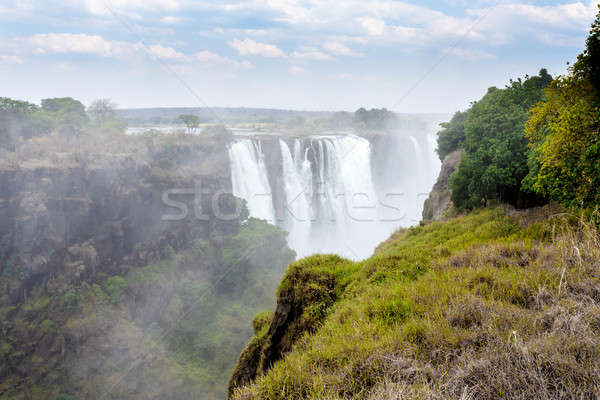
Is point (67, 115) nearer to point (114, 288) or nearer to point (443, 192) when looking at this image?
point (114, 288)

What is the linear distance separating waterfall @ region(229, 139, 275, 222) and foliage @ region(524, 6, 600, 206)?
3785 cm

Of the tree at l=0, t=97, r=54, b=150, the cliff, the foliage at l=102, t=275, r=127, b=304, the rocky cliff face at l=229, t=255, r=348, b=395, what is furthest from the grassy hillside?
the tree at l=0, t=97, r=54, b=150

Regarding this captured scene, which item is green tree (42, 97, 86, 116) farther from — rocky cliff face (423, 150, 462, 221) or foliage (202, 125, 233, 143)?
rocky cliff face (423, 150, 462, 221)

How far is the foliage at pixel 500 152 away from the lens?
9.62 meters

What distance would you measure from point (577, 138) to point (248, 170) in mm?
39033

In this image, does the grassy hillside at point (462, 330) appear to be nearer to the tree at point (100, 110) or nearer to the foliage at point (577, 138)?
the foliage at point (577, 138)

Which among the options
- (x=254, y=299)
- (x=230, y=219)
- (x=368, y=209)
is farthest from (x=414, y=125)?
(x=254, y=299)

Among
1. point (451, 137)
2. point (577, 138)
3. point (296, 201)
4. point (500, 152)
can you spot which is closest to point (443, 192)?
point (451, 137)

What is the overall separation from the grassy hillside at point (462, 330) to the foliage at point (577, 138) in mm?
552

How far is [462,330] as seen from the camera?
3434 mm

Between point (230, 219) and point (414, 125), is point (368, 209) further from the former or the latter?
point (414, 125)

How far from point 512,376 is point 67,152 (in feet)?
127

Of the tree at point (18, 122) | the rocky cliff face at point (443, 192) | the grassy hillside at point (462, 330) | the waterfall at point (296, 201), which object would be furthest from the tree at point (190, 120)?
the grassy hillside at point (462, 330)

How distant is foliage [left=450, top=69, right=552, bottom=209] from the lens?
962 cm
